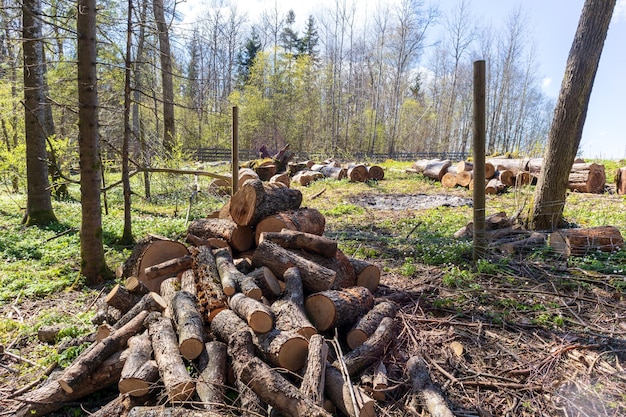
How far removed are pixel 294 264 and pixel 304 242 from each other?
498mm

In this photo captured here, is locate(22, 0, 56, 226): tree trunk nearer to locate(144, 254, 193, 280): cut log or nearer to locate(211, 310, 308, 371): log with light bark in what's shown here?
locate(144, 254, 193, 280): cut log

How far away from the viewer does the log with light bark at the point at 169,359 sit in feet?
7.18

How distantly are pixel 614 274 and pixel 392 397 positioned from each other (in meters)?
3.51

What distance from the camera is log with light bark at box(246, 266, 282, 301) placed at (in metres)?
3.29

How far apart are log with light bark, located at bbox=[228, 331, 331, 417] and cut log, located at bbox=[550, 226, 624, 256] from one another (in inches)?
171

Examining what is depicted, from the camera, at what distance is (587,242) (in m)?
4.84

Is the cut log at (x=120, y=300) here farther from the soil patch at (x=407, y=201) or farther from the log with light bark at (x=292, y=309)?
the soil patch at (x=407, y=201)

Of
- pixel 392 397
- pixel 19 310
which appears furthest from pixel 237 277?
pixel 19 310

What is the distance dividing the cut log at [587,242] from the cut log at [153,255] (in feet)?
15.6

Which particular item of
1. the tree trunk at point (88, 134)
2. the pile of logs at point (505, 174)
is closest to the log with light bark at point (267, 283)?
the tree trunk at point (88, 134)

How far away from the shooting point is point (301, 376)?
7.82ft

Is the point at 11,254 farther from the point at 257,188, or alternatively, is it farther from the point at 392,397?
the point at 392,397

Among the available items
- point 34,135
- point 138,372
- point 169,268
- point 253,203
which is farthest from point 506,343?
point 34,135

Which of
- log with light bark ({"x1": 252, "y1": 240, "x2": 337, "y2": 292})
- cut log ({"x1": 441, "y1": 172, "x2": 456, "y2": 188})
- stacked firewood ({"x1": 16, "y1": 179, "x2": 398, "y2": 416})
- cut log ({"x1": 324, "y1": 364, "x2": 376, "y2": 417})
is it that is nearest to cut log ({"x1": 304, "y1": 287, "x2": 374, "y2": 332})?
stacked firewood ({"x1": 16, "y1": 179, "x2": 398, "y2": 416})
